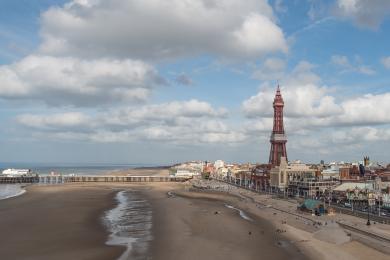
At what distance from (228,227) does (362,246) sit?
15774 mm

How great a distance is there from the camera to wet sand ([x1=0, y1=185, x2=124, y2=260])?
35.2 meters

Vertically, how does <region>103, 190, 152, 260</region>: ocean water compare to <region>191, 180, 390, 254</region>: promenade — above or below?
below

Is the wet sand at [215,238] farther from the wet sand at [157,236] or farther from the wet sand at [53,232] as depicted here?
the wet sand at [53,232]

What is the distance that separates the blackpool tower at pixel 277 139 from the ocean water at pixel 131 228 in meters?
65.7

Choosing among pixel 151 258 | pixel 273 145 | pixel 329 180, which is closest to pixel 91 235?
pixel 151 258

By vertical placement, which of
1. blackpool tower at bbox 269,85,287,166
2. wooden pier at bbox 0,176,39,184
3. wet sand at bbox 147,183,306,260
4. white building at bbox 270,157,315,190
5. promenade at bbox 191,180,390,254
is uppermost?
blackpool tower at bbox 269,85,287,166

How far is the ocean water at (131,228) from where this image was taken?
3606 centimetres

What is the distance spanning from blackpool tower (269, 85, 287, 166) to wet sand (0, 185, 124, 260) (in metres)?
70.3

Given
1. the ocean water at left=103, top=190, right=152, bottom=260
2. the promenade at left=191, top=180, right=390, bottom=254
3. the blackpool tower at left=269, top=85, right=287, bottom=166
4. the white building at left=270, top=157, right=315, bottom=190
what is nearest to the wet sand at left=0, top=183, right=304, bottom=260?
the ocean water at left=103, top=190, right=152, bottom=260

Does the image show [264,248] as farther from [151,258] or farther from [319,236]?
[151,258]

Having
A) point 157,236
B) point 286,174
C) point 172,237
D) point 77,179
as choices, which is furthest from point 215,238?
point 77,179

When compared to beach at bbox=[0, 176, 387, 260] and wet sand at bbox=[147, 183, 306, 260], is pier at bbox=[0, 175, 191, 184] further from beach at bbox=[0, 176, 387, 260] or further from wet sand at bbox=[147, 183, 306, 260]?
wet sand at bbox=[147, 183, 306, 260]

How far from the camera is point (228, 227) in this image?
48.8 metres

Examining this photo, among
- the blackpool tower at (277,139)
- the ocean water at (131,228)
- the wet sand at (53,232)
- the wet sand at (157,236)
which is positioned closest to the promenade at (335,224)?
the wet sand at (157,236)
